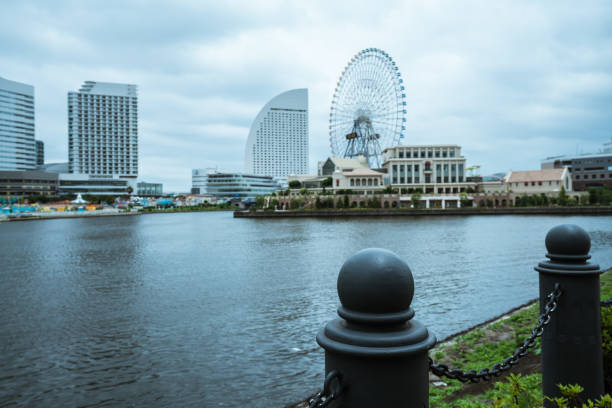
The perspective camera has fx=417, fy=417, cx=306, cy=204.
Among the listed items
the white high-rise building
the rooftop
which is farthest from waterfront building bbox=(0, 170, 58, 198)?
the rooftop

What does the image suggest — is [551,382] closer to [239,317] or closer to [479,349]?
[479,349]

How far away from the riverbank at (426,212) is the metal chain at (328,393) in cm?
8255

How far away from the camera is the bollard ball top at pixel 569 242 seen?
3.27 m

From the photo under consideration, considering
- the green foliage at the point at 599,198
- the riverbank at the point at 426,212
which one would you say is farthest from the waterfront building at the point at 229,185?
the green foliage at the point at 599,198

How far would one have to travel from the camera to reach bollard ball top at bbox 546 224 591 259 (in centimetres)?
327

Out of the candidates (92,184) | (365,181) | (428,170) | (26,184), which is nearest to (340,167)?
(365,181)

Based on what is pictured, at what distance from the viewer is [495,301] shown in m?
13.4

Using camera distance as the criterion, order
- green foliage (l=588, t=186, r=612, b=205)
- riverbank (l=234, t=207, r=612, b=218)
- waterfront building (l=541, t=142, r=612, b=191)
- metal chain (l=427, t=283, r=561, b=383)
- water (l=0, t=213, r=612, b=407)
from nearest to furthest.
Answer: metal chain (l=427, t=283, r=561, b=383)
water (l=0, t=213, r=612, b=407)
riverbank (l=234, t=207, r=612, b=218)
green foliage (l=588, t=186, r=612, b=205)
waterfront building (l=541, t=142, r=612, b=191)

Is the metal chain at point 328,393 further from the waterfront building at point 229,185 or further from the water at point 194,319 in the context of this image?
the waterfront building at point 229,185

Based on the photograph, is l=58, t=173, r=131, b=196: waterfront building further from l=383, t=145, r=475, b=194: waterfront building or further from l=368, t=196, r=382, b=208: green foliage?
l=383, t=145, r=475, b=194: waterfront building

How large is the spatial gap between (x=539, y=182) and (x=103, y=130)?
168554mm

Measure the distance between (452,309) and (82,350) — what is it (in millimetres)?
10321

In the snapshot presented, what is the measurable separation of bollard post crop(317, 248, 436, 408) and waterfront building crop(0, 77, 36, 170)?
600ft

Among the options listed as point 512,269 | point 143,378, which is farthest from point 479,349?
point 512,269
